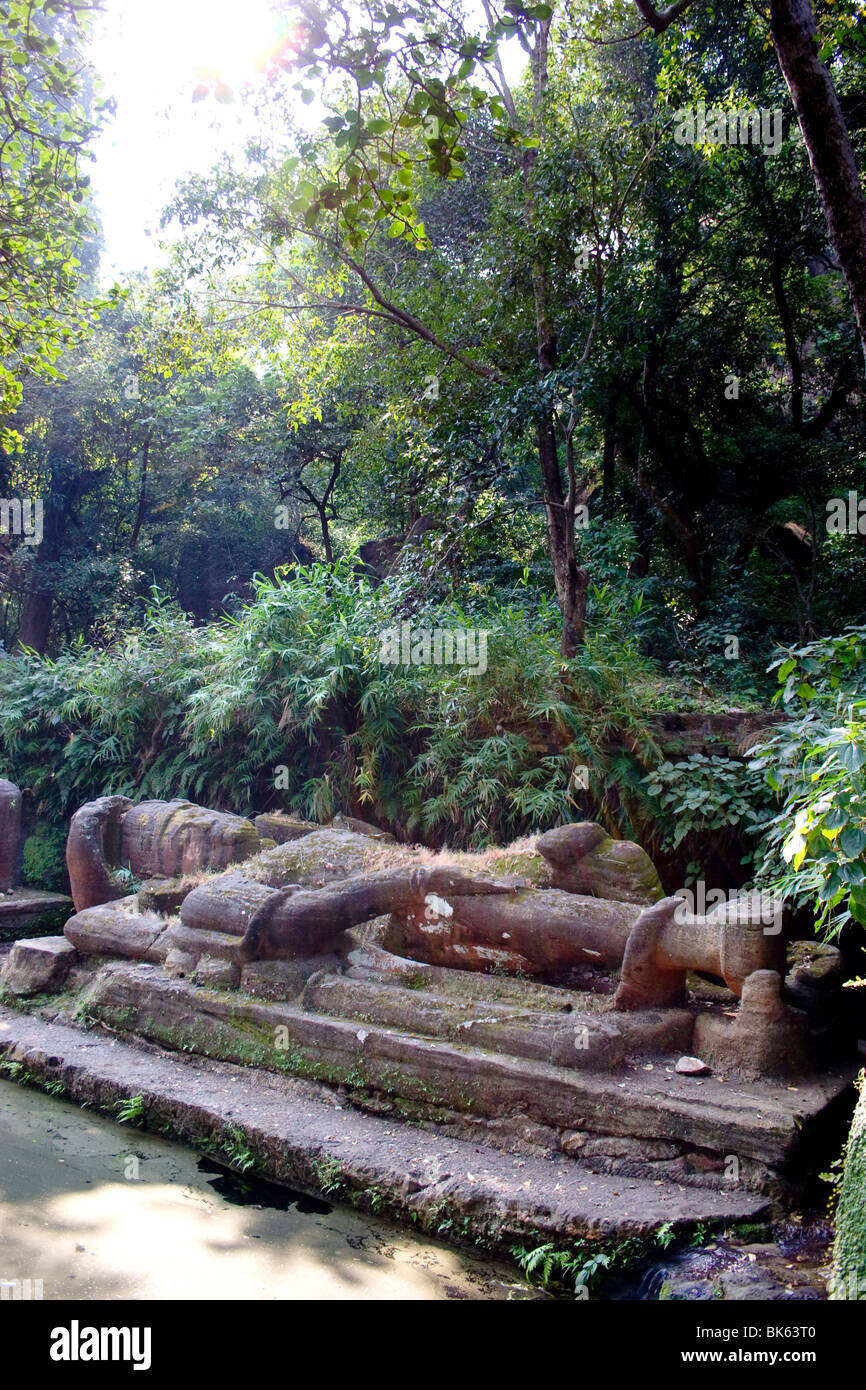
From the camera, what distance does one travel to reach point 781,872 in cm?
416

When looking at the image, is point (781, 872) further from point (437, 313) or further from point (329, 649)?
point (437, 313)

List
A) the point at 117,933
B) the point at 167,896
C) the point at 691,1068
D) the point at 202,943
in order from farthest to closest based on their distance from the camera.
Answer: the point at 167,896 < the point at 117,933 < the point at 202,943 < the point at 691,1068

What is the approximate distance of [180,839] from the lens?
5613 millimetres

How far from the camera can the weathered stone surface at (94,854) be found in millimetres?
5656

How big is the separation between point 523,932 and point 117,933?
2.51 meters

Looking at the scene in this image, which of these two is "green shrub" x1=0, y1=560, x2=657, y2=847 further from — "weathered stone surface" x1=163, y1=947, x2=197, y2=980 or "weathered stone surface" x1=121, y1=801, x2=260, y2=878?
"weathered stone surface" x1=163, y1=947, x2=197, y2=980

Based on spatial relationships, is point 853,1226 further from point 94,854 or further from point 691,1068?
point 94,854

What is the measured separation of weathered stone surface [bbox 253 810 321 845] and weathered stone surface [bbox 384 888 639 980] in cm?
131

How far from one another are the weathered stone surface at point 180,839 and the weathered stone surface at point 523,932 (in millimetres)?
1491

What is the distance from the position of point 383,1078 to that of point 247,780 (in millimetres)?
3447

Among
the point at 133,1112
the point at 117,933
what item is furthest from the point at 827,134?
the point at 117,933

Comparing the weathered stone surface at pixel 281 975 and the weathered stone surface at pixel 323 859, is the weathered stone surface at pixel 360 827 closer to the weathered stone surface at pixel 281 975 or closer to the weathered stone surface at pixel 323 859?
the weathered stone surface at pixel 323 859

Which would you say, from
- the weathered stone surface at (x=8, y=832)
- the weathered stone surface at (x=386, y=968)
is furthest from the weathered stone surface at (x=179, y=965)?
the weathered stone surface at (x=8, y=832)
